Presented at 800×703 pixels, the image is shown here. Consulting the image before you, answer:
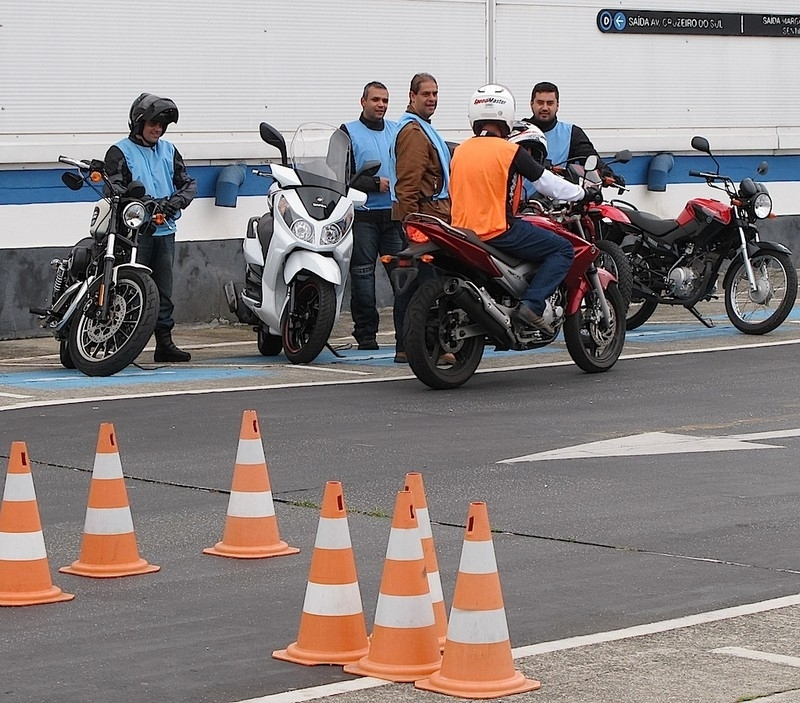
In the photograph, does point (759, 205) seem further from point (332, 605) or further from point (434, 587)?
point (332, 605)

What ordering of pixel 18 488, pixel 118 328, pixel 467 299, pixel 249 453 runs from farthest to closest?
1. pixel 118 328
2. pixel 467 299
3. pixel 249 453
4. pixel 18 488

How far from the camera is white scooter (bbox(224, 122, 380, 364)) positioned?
13.7 metres

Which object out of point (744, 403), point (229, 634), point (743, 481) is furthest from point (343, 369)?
point (229, 634)

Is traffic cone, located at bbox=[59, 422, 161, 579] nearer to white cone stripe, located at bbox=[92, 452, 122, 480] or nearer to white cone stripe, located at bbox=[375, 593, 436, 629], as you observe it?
white cone stripe, located at bbox=[92, 452, 122, 480]

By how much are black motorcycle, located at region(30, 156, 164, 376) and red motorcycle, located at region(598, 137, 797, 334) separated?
13.7ft

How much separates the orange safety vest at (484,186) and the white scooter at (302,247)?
142 cm

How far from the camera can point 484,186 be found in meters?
12.5

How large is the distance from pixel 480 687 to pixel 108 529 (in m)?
2.28

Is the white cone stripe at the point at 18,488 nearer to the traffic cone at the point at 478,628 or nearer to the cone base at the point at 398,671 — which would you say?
the cone base at the point at 398,671

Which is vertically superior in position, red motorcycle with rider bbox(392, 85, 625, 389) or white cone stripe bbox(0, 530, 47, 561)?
red motorcycle with rider bbox(392, 85, 625, 389)

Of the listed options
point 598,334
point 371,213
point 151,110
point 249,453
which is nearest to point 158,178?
point 151,110

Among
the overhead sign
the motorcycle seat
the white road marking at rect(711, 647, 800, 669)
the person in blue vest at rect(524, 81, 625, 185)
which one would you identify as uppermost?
the overhead sign

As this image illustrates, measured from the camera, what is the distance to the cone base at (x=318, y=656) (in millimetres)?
5871

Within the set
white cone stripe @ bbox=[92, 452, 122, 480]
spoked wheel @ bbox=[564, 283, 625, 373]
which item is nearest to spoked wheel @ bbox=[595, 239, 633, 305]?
spoked wheel @ bbox=[564, 283, 625, 373]
